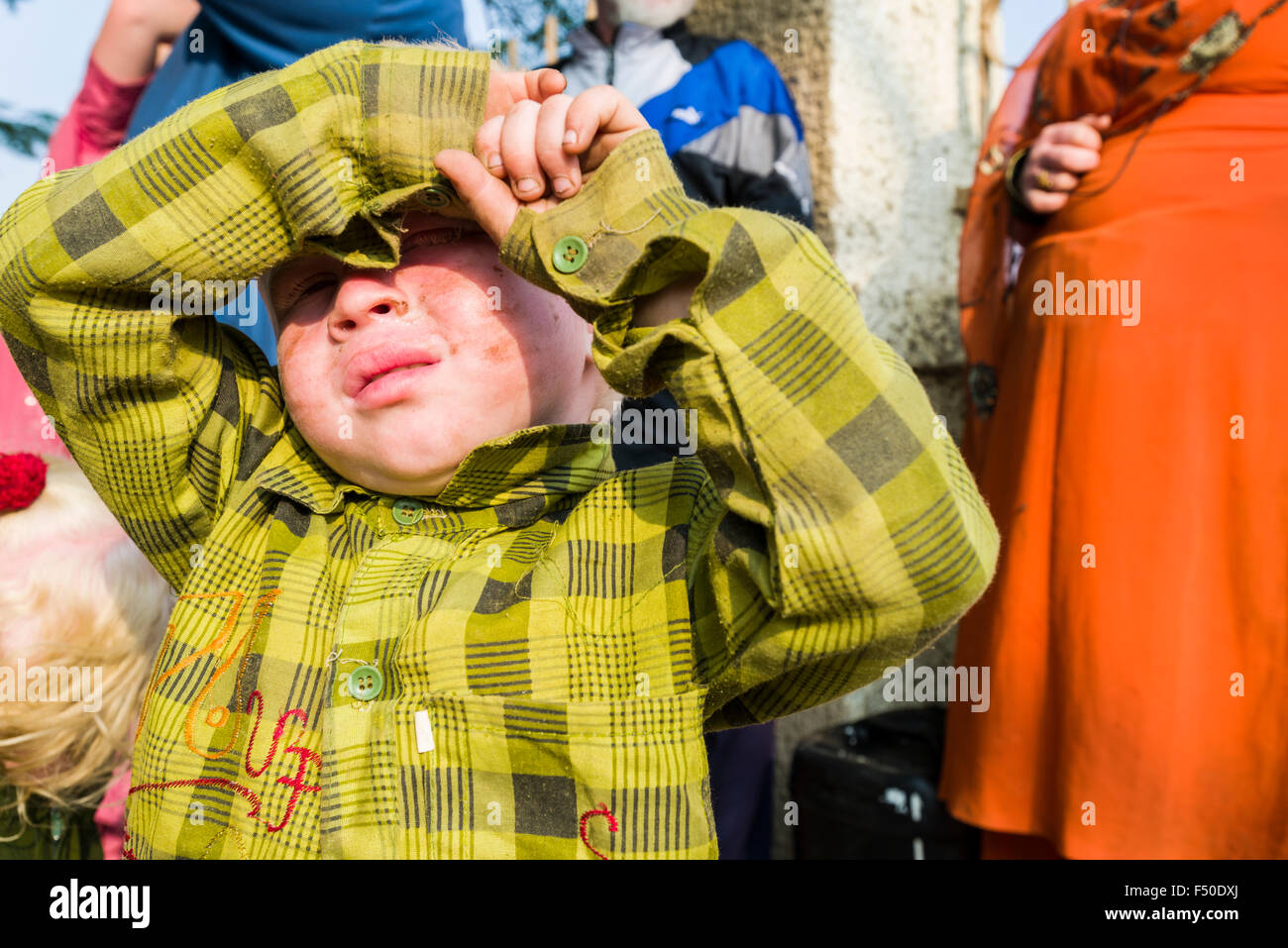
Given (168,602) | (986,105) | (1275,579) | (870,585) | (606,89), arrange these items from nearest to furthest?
(870,585), (606,89), (1275,579), (168,602), (986,105)

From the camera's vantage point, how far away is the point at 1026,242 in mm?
1925

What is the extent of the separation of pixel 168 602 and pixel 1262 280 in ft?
5.94

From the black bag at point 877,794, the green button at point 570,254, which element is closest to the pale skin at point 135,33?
the green button at point 570,254

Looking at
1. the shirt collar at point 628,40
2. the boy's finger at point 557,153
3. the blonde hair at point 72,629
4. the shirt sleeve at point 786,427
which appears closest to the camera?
the shirt sleeve at point 786,427

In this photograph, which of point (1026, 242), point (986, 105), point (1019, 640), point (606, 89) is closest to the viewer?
point (606, 89)

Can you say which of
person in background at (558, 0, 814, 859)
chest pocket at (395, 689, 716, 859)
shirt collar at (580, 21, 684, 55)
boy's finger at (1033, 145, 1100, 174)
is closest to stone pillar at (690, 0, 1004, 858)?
person in background at (558, 0, 814, 859)

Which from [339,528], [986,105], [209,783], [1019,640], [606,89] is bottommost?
[209,783]

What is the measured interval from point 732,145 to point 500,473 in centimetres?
139

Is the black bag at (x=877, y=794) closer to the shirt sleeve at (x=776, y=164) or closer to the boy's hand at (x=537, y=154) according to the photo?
the shirt sleeve at (x=776, y=164)

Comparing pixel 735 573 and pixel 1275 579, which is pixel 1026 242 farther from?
pixel 735 573

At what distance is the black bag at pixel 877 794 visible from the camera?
75.7 inches

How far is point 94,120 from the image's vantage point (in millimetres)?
1925

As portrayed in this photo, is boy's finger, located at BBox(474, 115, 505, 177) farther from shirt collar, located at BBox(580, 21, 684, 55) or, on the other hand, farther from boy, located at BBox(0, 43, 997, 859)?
shirt collar, located at BBox(580, 21, 684, 55)
